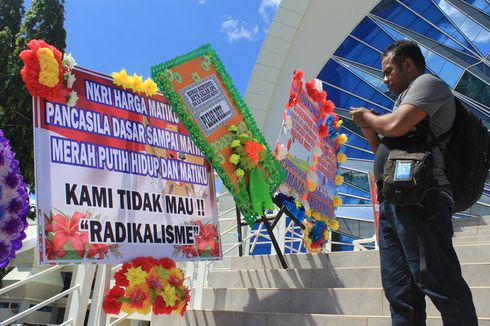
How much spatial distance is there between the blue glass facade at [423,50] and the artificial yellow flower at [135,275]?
1447 cm

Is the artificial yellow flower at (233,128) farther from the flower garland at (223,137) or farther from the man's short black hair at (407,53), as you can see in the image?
the man's short black hair at (407,53)

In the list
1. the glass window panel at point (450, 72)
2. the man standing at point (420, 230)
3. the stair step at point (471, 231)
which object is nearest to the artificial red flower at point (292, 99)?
the man standing at point (420, 230)

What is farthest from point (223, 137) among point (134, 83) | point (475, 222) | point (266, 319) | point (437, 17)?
point (437, 17)

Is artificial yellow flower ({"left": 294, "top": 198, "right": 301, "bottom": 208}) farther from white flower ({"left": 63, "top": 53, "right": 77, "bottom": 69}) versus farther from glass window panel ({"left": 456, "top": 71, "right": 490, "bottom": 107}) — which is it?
glass window panel ({"left": 456, "top": 71, "right": 490, "bottom": 107})

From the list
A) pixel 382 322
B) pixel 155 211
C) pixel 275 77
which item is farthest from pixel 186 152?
pixel 275 77

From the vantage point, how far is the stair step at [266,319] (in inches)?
111

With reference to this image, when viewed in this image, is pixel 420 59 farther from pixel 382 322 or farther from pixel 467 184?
pixel 382 322

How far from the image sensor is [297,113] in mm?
5043

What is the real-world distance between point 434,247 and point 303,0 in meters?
16.6

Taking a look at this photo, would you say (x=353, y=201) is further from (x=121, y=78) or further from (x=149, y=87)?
(x=121, y=78)

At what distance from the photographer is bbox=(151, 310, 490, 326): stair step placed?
2.83m

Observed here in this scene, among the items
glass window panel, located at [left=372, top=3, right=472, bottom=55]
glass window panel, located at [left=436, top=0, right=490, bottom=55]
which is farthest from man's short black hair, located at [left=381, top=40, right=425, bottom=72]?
glass window panel, located at [left=372, top=3, right=472, bottom=55]

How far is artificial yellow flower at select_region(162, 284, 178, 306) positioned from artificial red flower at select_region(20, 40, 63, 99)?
1.50 metres

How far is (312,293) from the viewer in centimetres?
361
